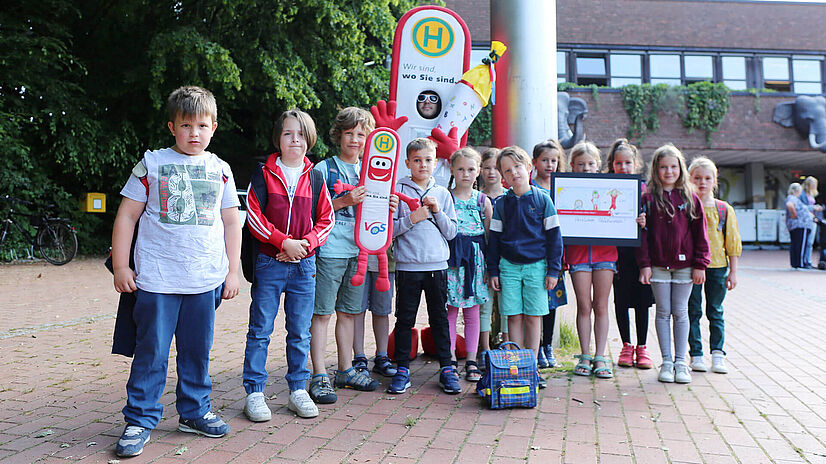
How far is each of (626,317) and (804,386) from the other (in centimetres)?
128

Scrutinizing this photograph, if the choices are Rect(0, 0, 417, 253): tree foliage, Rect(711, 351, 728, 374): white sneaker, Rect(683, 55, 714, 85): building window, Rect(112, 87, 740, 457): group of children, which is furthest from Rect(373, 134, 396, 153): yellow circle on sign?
Rect(683, 55, 714, 85): building window

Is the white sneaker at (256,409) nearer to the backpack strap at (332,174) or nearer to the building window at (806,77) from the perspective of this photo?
the backpack strap at (332,174)

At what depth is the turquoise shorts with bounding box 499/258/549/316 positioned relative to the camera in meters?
4.39

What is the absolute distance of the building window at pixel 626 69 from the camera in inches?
873

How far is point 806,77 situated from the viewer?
23.1 metres

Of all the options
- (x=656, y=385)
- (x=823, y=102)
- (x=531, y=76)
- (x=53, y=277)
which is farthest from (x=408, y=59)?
(x=823, y=102)

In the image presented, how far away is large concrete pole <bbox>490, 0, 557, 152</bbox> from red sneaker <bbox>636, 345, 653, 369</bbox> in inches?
77.0

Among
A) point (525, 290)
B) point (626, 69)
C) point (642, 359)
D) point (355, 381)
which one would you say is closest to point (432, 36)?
point (525, 290)

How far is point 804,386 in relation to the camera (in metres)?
4.38

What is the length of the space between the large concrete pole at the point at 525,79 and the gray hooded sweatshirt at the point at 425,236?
5.40 ft

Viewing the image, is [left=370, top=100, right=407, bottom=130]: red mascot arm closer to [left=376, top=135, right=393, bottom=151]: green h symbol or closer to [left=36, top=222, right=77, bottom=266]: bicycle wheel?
[left=376, top=135, right=393, bottom=151]: green h symbol

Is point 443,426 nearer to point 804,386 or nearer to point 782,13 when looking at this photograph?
point 804,386

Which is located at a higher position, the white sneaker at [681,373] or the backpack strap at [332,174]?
the backpack strap at [332,174]

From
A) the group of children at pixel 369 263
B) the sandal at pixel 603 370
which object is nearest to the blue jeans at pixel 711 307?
the group of children at pixel 369 263
